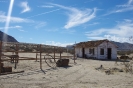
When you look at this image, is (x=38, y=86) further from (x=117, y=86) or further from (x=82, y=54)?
(x=82, y=54)

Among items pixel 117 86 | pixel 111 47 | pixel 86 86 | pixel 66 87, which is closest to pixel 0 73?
pixel 66 87

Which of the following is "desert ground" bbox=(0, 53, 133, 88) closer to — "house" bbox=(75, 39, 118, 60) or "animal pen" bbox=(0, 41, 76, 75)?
"animal pen" bbox=(0, 41, 76, 75)

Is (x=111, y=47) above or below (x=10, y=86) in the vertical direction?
above

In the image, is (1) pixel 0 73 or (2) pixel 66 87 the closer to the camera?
(2) pixel 66 87

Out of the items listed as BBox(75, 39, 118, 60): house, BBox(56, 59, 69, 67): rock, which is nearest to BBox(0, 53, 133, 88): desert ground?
BBox(56, 59, 69, 67): rock

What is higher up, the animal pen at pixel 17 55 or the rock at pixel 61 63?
the animal pen at pixel 17 55

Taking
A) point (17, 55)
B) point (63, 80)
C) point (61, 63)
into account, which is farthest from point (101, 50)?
point (63, 80)

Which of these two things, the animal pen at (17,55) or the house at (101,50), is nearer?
the animal pen at (17,55)

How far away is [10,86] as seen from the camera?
8.25m

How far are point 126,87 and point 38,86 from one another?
3.97 meters

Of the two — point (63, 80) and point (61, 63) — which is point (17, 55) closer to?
point (61, 63)

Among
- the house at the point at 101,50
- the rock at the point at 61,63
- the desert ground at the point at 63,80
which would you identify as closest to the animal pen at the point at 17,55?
the rock at the point at 61,63

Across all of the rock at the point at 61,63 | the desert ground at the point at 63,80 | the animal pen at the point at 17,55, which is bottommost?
the desert ground at the point at 63,80

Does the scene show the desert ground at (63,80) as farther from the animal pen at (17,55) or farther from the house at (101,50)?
the house at (101,50)
